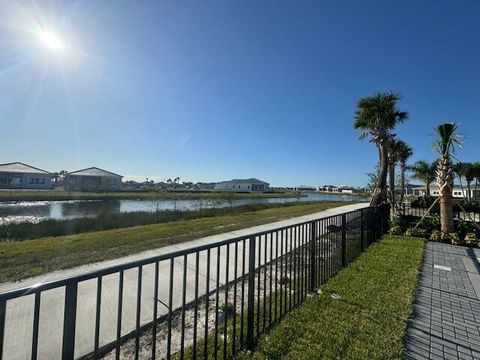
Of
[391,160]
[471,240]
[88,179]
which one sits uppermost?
[391,160]

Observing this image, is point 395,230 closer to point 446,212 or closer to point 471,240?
point 446,212

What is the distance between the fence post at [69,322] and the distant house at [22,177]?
54.9 meters

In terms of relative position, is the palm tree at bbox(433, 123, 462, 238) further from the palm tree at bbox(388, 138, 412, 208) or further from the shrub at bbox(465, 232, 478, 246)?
the palm tree at bbox(388, 138, 412, 208)

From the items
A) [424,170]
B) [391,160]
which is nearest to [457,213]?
[391,160]

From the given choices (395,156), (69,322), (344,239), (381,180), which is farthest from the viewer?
(395,156)

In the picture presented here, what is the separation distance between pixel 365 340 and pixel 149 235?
686 cm

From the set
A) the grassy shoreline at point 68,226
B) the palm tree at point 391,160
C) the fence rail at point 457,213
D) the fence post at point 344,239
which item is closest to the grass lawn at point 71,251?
the grassy shoreline at point 68,226

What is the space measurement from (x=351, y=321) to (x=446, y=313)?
148cm

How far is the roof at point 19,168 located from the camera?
43.8 m

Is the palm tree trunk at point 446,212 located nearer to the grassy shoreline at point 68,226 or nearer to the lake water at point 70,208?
the grassy shoreline at point 68,226

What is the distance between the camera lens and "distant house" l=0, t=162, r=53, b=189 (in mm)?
43219

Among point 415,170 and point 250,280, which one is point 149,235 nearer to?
point 250,280

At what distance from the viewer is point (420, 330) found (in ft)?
10.4

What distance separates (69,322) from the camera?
4.58 feet
